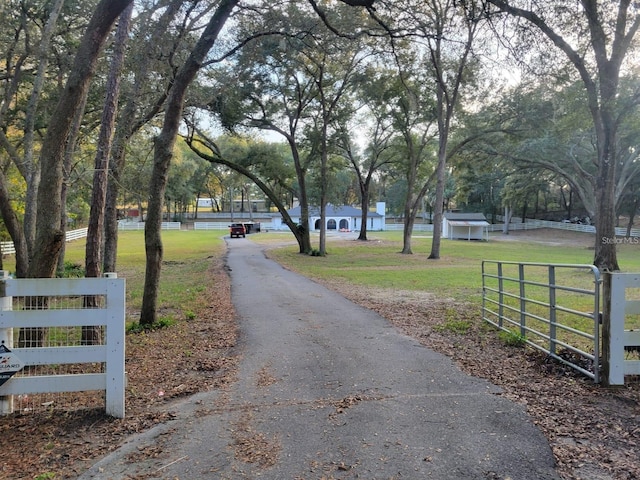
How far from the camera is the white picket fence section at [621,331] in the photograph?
441cm

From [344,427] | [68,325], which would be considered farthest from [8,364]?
[344,427]

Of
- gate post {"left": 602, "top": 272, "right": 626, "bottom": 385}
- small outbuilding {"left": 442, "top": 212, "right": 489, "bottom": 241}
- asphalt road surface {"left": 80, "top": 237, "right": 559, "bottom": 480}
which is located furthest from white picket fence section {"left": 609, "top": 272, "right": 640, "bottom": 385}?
small outbuilding {"left": 442, "top": 212, "right": 489, "bottom": 241}

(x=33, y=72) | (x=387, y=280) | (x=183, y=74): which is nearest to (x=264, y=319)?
(x=183, y=74)

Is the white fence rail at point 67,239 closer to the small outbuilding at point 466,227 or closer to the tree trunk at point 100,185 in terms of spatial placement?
the tree trunk at point 100,185

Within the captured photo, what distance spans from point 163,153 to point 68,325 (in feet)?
15.2

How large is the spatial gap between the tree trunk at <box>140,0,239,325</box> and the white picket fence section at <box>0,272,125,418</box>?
13.7 ft

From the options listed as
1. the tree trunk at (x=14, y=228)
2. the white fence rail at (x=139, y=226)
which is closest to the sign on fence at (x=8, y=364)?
the tree trunk at (x=14, y=228)

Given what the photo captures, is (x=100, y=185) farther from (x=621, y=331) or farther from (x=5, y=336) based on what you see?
(x=621, y=331)

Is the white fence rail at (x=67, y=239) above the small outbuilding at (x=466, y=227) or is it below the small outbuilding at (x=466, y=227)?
below

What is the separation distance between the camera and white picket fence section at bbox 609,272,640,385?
4406 mm

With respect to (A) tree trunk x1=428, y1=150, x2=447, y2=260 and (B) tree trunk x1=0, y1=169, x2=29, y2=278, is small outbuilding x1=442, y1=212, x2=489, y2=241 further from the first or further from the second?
(B) tree trunk x1=0, y1=169, x2=29, y2=278

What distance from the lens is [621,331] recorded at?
14.5ft

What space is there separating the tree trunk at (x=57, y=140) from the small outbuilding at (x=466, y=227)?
167 feet

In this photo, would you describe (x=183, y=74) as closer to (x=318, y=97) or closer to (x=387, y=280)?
(x=387, y=280)
